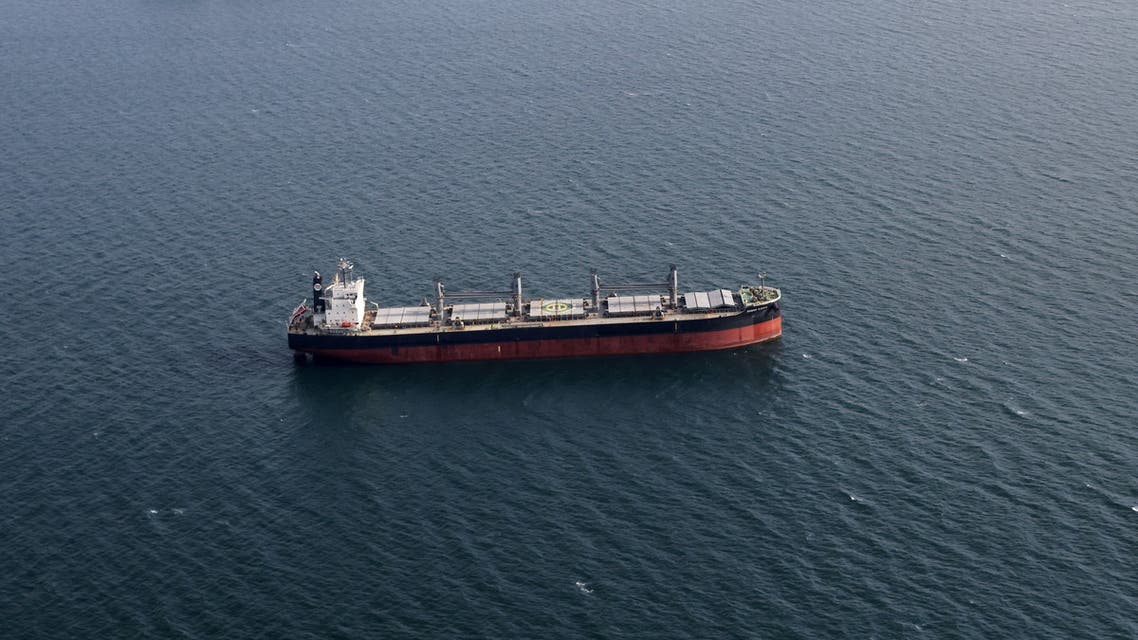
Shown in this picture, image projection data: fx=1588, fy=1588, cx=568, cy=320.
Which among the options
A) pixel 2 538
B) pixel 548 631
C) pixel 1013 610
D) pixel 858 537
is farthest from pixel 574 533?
pixel 2 538

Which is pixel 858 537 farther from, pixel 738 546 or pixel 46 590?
pixel 46 590

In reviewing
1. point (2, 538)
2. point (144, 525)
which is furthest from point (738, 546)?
point (2, 538)

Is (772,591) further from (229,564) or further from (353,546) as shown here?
(229,564)

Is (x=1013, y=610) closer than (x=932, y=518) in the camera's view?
Yes

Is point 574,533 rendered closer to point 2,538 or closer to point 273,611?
point 273,611

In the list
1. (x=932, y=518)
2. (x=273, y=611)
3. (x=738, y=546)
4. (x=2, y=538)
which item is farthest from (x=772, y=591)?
(x=2, y=538)

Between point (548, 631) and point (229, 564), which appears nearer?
point (548, 631)

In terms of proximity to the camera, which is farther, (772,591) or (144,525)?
(144,525)
